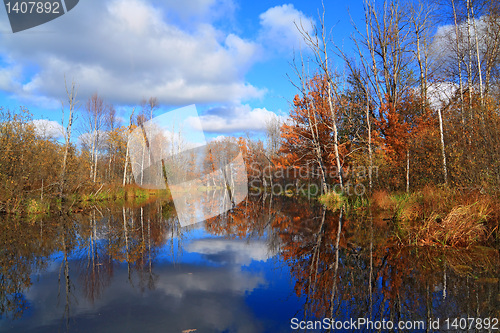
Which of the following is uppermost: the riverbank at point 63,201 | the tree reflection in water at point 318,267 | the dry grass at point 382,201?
the riverbank at point 63,201

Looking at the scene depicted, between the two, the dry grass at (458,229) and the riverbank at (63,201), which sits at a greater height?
the riverbank at (63,201)

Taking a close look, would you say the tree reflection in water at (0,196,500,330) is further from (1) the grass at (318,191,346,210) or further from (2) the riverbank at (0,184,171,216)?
(1) the grass at (318,191,346,210)

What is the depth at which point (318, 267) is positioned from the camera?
5156mm

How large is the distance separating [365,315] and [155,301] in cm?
262

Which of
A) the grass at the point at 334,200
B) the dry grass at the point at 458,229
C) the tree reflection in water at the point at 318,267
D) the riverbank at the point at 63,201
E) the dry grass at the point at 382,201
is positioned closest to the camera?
the tree reflection in water at the point at 318,267

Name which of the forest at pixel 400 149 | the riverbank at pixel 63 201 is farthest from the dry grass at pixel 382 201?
the riverbank at pixel 63 201

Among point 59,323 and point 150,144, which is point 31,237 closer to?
point 59,323

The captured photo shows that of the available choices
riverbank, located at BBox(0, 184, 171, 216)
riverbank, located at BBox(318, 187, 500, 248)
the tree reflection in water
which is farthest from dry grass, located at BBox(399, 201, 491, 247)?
riverbank, located at BBox(0, 184, 171, 216)

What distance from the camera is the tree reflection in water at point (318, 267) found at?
362cm

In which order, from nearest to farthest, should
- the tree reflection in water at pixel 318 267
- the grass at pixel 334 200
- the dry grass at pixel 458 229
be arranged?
the tree reflection in water at pixel 318 267
the dry grass at pixel 458 229
the grass at pixel 334 200

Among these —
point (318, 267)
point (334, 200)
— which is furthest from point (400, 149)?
point (318, 267)

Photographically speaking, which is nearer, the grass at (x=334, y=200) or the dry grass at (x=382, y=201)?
the dry grass at (x=382, y=201)

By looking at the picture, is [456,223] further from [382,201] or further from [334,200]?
[334,200]

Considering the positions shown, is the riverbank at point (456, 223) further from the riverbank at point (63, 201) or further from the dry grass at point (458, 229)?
the riverbank at point (63, 201)
